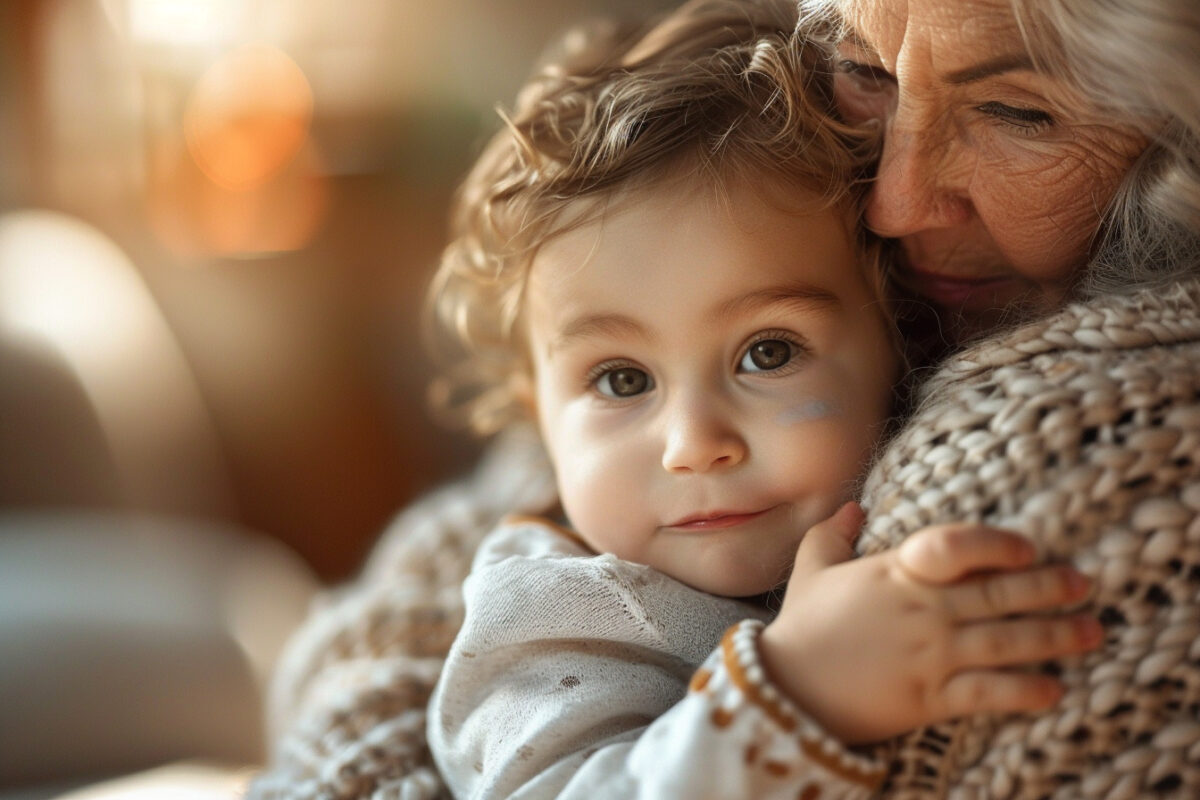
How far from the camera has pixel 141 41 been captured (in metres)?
2.46

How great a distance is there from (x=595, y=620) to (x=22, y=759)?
825 millimetres

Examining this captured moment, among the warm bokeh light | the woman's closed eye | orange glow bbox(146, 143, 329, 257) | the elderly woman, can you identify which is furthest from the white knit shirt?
the warm bokeh light

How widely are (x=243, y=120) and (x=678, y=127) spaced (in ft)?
5.88

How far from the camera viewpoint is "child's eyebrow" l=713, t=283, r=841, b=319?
2.68ft

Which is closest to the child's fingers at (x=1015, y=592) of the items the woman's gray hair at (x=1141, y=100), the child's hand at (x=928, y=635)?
the child's hand at (x=928, y=635)

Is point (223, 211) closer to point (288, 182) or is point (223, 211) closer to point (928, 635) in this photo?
point (288, 182)

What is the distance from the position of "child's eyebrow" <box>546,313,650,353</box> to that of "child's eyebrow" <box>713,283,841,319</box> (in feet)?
0.21

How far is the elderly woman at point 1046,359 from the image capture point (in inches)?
21.9

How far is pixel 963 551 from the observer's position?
57cm

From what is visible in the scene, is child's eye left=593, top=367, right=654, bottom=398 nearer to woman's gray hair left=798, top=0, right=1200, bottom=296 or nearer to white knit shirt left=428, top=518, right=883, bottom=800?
white knit shirt left=428, top=518, right=883, bottom=800

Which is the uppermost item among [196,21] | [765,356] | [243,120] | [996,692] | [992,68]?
[196,21]

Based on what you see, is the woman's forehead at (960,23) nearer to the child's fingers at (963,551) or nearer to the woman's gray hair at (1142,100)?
the woman's gray hair at (1142,100)

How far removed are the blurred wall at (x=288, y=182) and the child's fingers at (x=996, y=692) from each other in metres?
1.81

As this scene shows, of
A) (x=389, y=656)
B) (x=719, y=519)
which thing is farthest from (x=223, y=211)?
(x=719, y=519)
